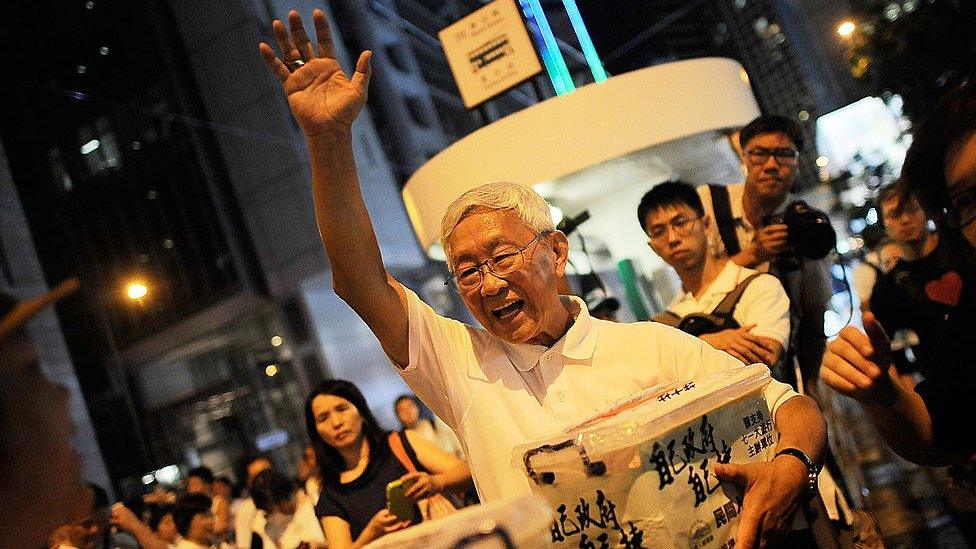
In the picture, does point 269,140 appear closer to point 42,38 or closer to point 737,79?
point 42,38

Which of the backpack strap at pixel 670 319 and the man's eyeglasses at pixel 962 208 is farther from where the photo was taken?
the backpack strap at pixel 670 319

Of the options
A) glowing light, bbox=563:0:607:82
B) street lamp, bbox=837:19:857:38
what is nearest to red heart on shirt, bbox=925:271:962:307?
glowing light, bbox=563:0:607:82

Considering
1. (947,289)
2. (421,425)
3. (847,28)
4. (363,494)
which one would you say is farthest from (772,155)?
(847,28)

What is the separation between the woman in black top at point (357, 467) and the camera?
2822 millimetres

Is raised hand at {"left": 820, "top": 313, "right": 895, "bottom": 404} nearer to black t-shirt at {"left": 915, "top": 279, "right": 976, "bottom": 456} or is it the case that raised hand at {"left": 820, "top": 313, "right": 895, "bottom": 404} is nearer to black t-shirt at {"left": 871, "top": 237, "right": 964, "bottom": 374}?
black t-shirt at {"left": 915, "top": 279, "right": 976, "bottom": 456}

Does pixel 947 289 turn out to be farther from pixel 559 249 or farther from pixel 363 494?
pixel 363 494

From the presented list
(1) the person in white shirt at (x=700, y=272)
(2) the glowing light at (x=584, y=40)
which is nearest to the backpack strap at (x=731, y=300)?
(1) the person in white shirt at (x=700, y=272)

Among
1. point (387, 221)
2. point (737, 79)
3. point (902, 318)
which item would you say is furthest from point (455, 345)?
point (387, 221)

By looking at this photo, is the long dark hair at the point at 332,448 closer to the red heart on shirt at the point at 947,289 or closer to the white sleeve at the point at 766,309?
the white sleeve at the point at 766,309

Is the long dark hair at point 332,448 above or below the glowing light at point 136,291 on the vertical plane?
below

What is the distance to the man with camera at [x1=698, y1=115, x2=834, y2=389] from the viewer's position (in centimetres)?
259

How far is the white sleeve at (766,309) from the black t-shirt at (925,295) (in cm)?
32

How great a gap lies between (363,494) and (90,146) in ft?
13.5

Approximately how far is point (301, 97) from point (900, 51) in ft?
27.0
